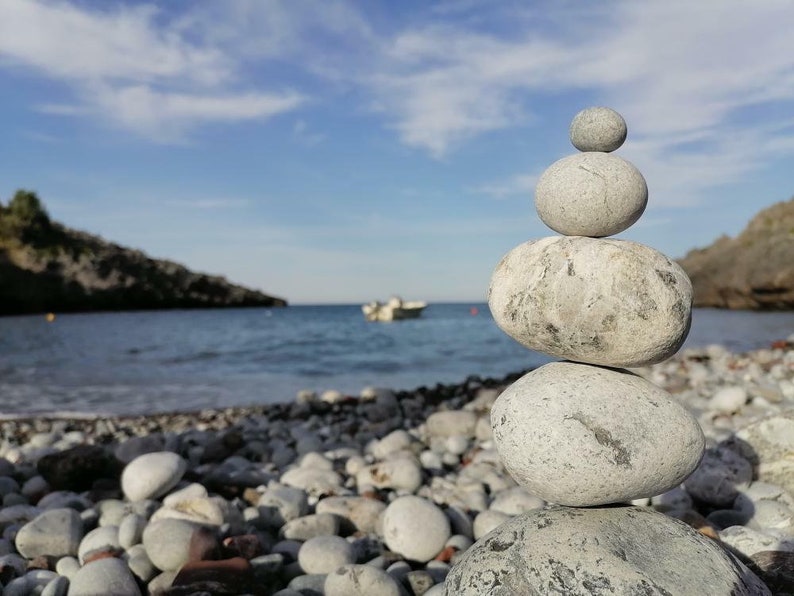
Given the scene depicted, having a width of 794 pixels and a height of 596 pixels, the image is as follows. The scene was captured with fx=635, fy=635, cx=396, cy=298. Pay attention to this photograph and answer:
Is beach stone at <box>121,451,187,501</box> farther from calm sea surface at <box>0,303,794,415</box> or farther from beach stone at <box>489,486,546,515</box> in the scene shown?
calm sea surface at <box>0,303,794,415</box>

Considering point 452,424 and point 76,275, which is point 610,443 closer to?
point 452,424

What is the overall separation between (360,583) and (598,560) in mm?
1647

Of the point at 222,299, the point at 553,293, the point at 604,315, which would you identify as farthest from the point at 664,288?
the point at 222,299

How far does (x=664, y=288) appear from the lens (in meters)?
2.80

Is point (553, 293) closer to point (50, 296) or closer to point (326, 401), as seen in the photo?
point (326, 401)

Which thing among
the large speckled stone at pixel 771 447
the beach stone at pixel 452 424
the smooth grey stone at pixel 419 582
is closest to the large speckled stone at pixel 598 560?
the smooth grey stone at pixel 419 582

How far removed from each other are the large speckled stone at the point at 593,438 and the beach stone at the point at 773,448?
250 centimetres

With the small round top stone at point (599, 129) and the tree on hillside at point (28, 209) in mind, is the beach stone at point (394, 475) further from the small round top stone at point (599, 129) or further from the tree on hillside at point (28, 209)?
the tree on hillside at point (28, 209)

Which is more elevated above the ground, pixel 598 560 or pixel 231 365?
pixel 598 560

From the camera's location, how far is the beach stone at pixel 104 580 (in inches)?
146

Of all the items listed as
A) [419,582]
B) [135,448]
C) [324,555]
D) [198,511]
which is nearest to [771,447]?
[419,582]

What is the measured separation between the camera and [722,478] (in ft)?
15.5

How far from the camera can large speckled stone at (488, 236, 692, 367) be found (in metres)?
Result: 2.78

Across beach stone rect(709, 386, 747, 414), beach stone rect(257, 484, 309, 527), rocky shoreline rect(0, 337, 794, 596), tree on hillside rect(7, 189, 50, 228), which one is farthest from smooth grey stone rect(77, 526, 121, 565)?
tree on hillside rect(7, 189, 50, 228)
